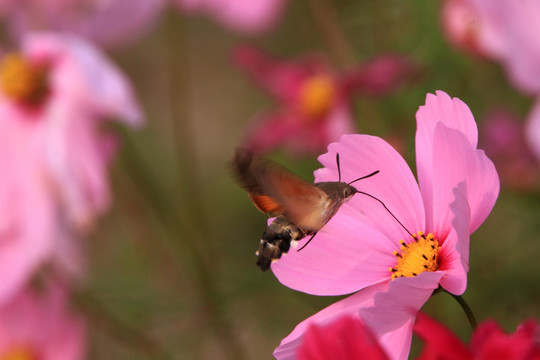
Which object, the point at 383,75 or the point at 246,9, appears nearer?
the point at 383,75

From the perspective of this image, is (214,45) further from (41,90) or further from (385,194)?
(385,194)

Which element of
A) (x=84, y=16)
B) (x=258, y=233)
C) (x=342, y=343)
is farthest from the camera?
(x=258, y=233)

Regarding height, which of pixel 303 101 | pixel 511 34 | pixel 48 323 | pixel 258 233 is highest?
pixel 511 34

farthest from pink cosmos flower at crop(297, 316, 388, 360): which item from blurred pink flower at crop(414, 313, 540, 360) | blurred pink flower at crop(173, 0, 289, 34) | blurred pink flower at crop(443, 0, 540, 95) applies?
blurred pink flower at crop(173, 0, 289, 34)

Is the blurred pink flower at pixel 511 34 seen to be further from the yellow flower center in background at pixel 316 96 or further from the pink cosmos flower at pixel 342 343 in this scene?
the pink cosmos flower at pixel 342 343

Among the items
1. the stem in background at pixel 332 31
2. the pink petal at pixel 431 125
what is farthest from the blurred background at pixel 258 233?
the pink petal at pixel 431 125

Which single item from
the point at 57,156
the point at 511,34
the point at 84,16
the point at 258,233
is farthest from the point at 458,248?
the point at 258,233

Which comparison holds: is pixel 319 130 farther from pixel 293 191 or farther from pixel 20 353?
pixel 293 191
